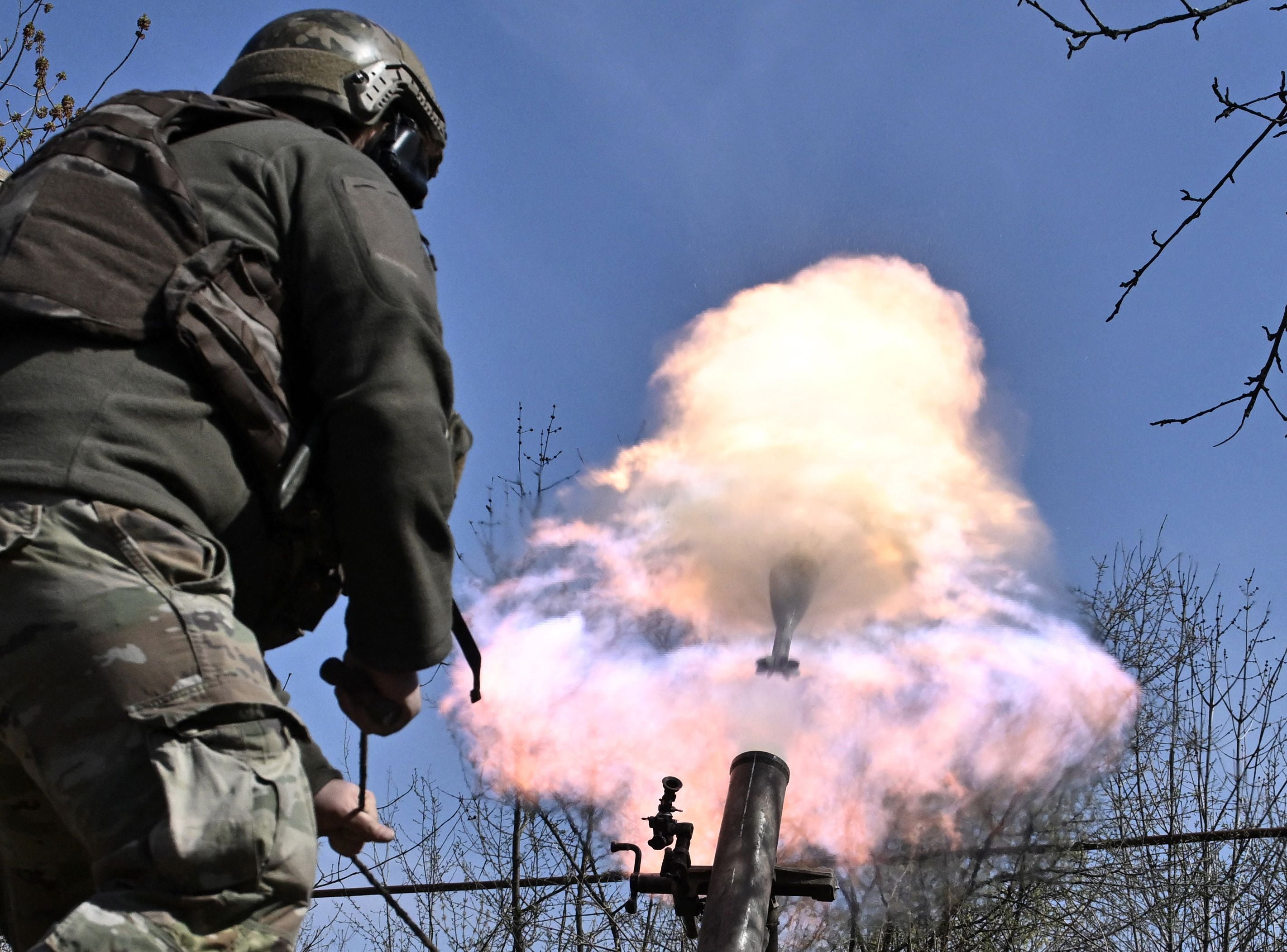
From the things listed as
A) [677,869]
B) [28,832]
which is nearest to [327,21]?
[28,832]

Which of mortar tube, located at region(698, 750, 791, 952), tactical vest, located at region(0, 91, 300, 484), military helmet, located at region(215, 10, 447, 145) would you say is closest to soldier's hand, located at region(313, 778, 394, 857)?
tactical vest, located at region(0, 91, 300, 484)

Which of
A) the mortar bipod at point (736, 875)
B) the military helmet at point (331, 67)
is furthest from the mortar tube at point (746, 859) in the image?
the military helmet at point (331, 67)

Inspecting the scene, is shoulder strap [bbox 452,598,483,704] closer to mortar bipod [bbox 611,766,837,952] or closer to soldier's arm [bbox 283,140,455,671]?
soldier's arm [bbox 283,140,455,671]

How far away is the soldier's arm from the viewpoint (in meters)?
2.12

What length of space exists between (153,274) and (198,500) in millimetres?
353

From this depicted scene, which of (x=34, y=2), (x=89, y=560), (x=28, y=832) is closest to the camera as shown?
(x=89, y=560)

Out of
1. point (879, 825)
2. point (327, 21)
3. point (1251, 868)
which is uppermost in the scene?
point (1251, 868)

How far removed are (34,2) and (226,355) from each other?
303 inches

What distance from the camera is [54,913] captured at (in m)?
2.04

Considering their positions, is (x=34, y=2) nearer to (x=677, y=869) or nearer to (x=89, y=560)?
(x=677, y=869)

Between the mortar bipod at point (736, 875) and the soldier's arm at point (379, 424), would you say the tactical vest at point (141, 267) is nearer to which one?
the soldier's arm at point (379, 424)

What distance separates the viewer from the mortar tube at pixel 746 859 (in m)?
5.56

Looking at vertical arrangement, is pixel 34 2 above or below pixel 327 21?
above

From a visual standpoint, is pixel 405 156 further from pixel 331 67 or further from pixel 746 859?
pixel 746 859
